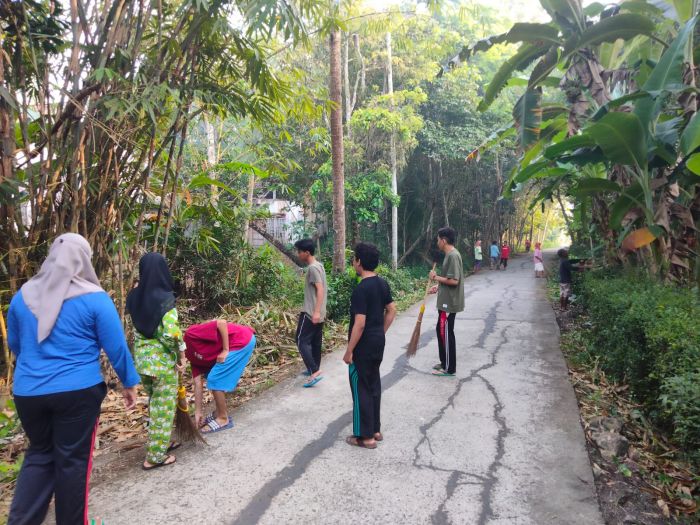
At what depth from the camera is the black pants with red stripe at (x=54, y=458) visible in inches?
92.1

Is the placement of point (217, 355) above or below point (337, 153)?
below

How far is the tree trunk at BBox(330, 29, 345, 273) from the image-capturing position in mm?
8766

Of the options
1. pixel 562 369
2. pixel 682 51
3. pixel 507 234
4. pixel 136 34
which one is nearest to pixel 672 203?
pixel 682 51

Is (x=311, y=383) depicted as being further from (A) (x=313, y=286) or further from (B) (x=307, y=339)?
(A) (x=313, y=286)

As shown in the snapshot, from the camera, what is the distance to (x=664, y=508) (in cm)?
301

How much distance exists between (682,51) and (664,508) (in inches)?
176

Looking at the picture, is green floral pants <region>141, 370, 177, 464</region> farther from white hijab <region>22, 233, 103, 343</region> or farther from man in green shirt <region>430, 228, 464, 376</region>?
man in green shirt <region>430, 228, 464, 376</region>

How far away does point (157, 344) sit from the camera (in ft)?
10.7

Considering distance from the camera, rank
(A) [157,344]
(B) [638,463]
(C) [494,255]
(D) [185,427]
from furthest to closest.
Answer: (C) [494,255] → (D) [185,427] → (B) [638,463] → (A) [157,344]

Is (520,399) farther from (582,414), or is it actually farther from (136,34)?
(136,34)

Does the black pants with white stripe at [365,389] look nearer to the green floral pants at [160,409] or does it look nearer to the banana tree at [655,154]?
the green floral pants at [160,409]

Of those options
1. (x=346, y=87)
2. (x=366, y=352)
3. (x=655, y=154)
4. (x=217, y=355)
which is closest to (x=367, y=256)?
(x=366, y=352)

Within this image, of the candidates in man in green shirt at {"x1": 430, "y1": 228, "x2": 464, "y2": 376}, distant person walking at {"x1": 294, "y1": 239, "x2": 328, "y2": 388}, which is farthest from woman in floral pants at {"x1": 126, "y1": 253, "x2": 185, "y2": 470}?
man in green shirt at {"x1": 430, "y1": 228, "x2": 464, "y2": 376}

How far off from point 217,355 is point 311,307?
5.19 ft
